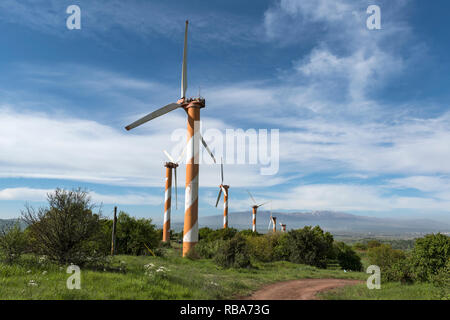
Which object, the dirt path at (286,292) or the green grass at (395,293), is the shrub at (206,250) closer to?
the dirt path at (286,292)

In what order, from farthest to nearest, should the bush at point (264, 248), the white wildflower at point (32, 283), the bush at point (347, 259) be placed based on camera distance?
the bush at point (347, 259)
the bush at point (264, 248)
the white wildflower at point (32, 283)

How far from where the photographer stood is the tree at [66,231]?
57.7ft

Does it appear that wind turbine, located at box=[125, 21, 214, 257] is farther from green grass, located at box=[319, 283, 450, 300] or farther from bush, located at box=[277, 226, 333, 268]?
green grass, located at box=[319, 283, 450, 300]

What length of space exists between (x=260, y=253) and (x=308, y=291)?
75.6 ft

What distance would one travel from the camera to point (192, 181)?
36.7 metres

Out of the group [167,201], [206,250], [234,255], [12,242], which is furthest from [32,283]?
[167,201]

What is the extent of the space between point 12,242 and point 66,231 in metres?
3.10

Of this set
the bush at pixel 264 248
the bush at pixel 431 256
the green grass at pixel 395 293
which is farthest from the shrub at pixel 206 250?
the bush at pixel 431 256

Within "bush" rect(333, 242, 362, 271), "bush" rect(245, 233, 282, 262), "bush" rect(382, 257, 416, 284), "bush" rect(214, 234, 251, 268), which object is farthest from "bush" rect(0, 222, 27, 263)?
"bush" rect(333, 242, 362, 271)

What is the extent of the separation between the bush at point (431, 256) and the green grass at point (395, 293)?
1.04 meters

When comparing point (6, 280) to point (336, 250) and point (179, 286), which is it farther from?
point (336, 250)

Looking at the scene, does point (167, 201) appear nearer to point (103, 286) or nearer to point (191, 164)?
point (191, 164)

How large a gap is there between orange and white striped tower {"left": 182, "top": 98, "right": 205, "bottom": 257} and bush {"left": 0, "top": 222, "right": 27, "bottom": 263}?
20.4 metres

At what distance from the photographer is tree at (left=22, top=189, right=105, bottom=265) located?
17.6 meters
